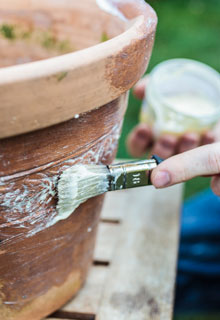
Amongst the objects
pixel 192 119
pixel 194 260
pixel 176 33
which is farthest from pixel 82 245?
pixel 176 33

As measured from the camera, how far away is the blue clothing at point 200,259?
149 cm

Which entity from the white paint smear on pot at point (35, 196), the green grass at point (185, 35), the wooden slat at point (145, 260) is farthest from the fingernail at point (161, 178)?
the green grass at point (185, 35)

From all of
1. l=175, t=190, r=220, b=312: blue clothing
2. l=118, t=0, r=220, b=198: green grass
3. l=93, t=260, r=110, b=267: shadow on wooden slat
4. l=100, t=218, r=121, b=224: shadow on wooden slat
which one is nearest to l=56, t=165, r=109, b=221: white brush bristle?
l=93, t=260, r=110, b=267: shadow on wooden slat

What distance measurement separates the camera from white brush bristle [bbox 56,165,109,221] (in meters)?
0.72

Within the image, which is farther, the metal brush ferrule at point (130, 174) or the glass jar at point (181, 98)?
the glass jar at point (181, 98)

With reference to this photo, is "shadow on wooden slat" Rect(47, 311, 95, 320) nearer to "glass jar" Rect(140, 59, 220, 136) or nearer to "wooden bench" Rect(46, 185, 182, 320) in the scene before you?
"wooden bench" Rect(46, 185, 182, 320)

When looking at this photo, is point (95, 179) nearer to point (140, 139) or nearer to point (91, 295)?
point (91, 295)

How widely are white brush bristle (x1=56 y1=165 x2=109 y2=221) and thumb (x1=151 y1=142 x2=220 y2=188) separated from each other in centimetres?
10

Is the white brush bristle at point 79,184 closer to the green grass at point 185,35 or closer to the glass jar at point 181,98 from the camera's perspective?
the glass jar at point 181,98

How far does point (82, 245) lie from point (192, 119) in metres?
0.54

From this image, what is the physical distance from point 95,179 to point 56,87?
8.5 inches

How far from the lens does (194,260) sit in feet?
4.97

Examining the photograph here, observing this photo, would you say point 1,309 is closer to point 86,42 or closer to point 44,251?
point 44,251

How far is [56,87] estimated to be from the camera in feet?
1.90
